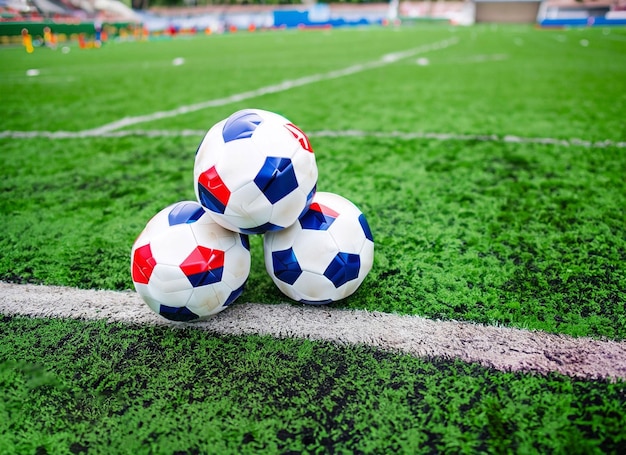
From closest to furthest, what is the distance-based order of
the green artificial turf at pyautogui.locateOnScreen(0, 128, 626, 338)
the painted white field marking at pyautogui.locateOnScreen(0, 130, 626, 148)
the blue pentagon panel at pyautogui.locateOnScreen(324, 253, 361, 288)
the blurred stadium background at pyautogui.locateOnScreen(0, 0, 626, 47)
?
the blue pentagon panel at pyautogui.locateOnScreen(324, 253, 361, 288), the green artificial turf at pyautogui.locateOnScreen(0, 128, 626, 338), the painted white field marking at pyautogui.locateOnScreen(0, 130, 626, 148), the blurred stadium background at pyautogui.locateOnScreen(0, 0, 626, 47)

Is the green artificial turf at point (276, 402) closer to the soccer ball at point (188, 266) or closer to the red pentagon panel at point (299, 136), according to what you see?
the soccer ball at point (188, 266)

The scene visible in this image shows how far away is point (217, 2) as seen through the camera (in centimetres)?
7244

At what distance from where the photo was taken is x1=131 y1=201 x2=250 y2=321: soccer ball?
1.72 meters

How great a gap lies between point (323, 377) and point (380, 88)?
6357mm

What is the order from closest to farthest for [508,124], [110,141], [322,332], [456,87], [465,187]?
[322,332], [465,187], [110,141], [508,124], [456,87]

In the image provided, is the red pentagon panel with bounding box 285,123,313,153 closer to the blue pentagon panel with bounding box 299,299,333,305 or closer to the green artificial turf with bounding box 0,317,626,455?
the blue pentagon panel with bounding box 299,299,333,305

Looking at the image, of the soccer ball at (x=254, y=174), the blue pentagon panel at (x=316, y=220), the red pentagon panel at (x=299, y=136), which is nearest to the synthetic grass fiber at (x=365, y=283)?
the blue pentagon panel at (x=316, y=220)

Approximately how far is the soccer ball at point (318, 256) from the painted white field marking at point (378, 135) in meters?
2.81

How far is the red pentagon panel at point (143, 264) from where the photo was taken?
1737mm

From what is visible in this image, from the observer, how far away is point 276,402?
1.45 metres

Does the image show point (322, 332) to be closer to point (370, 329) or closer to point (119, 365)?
point (370, 329)

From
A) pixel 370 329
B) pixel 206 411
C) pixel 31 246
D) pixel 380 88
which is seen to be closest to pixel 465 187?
pixel 370 329

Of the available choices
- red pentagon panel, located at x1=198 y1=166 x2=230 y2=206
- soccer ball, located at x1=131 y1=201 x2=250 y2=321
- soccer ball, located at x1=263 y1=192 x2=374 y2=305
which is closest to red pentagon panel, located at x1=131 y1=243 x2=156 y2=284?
soccer ball, located at x1=131 y1=201 x2=250 y2=321

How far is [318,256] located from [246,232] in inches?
12.4
